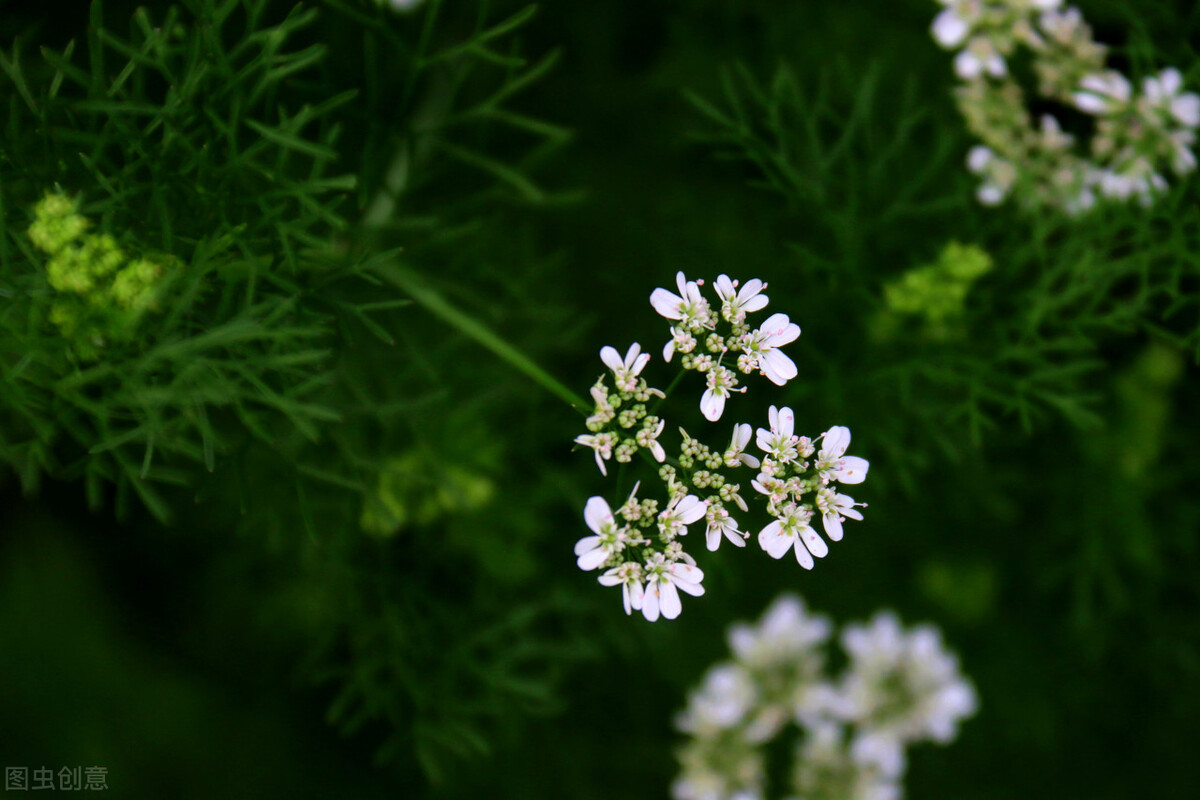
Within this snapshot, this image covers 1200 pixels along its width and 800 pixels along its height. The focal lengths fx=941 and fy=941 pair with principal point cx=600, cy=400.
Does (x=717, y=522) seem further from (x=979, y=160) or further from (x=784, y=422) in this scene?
(x=979, y=160)

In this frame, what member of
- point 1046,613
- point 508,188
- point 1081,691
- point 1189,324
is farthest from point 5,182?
point 1081,691

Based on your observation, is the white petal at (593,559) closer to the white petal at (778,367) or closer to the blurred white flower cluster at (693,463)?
the blurred white flower cluster at (693,463)

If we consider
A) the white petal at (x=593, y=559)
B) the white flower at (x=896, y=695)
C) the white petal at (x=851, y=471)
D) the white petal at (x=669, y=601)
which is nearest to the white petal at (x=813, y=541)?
the white petal at (x=851, y=471)

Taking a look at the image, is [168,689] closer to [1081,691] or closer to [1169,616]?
[1081,691]

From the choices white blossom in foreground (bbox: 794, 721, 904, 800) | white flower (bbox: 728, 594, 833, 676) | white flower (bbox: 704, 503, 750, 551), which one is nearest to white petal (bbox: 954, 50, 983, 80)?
white flower (bbox: 704, 503, 750, 551)

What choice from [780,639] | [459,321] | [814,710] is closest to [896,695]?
[814,710]

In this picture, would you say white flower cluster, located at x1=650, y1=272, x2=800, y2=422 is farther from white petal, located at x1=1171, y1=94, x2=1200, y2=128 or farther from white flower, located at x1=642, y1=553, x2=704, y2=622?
white petal, located at x1=1171, y1=94, x2=1200, y2=128
